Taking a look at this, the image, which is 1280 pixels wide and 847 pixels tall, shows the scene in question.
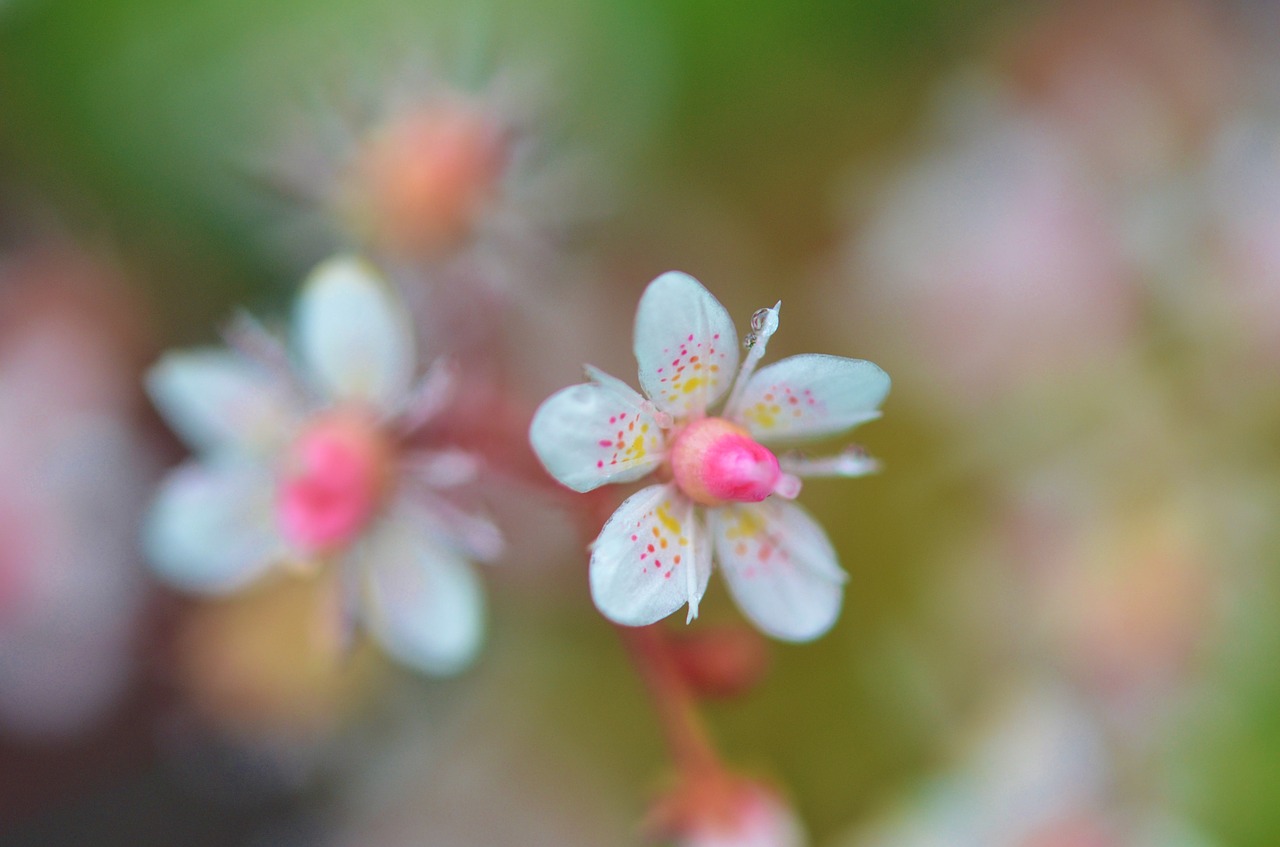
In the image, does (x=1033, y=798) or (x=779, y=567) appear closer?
(x=779, y=567)

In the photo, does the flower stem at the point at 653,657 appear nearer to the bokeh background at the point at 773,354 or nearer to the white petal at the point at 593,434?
the white petal at the point at 593,434

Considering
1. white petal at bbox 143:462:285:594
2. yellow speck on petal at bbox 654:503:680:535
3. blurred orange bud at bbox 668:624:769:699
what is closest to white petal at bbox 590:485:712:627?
yellow speck on petal at bbox 654:503:680:535

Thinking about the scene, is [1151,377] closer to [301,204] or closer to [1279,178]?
[1279,178]

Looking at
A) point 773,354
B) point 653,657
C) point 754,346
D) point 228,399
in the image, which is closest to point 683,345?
point 754,346

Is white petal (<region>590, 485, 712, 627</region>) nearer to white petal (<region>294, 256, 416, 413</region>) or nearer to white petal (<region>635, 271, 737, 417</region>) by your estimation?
white petal (<region>635, 271, 737, 417</region>)

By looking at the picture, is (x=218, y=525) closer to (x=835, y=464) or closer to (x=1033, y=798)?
(x=835, y=464)

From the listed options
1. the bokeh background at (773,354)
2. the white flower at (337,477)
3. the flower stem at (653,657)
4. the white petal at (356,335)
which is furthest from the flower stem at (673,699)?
the bokeh background at (773,354)
